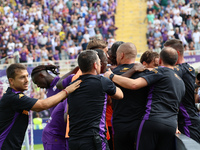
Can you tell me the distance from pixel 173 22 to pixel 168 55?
18.2 metres

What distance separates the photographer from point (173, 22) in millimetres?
22031

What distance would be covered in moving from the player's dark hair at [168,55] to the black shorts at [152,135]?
837 mm

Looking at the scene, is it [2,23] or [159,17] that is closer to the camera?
[2,23]

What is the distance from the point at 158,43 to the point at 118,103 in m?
16.4

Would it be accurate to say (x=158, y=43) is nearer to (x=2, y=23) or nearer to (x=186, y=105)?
(x=2, y=23)

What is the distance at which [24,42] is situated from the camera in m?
20.0

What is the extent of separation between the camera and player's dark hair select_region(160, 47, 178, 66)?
4.45m

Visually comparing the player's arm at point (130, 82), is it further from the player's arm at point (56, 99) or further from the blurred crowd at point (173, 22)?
the blurred crowd at point (173, 22)

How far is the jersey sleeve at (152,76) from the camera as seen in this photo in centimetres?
421

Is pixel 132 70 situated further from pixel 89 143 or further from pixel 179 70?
pixel 89 143

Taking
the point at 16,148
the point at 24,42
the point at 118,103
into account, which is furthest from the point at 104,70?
the point at 24,42

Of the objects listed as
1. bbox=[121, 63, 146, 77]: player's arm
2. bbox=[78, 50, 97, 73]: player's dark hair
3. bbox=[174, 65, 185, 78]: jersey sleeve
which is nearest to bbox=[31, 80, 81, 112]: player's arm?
bbox=[78, 50, 97, 73]: player's dark hair

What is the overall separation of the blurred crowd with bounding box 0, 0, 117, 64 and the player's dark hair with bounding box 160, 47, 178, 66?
1460cm

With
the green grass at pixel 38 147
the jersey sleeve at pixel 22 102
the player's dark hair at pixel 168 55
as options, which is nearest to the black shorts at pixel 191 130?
the player's dark hair at pixel 168 55
